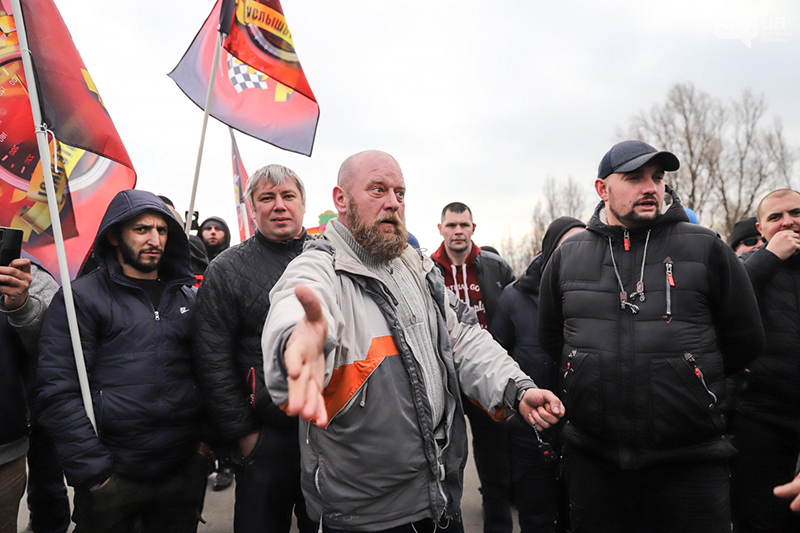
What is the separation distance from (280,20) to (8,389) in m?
3.60

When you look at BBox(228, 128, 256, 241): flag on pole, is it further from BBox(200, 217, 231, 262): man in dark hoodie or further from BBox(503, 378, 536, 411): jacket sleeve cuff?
BBox(503, 378, 536, 411): jacket sleeve cuff

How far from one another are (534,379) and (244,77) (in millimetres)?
3720

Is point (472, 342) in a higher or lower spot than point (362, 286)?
lower

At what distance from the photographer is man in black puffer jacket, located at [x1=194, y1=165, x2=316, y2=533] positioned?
2.45 m

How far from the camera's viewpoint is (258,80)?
14.9ft

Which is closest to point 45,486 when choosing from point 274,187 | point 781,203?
point 274,187

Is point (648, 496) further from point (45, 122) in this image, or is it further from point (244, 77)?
point (244, 77)

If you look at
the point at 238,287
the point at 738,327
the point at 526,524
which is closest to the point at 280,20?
the point at 238,287

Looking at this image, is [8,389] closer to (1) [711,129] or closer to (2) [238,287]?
(2) [238,287]

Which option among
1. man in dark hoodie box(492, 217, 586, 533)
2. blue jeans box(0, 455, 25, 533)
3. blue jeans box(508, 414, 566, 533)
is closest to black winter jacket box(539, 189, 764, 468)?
man in dark hoodie box(492, 217, 586, 533)

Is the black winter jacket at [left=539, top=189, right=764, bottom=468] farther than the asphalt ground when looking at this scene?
No

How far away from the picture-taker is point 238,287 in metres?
2.58

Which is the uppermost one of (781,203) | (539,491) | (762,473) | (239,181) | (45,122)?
(239,181)

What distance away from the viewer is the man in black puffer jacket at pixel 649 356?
2.15 meters
